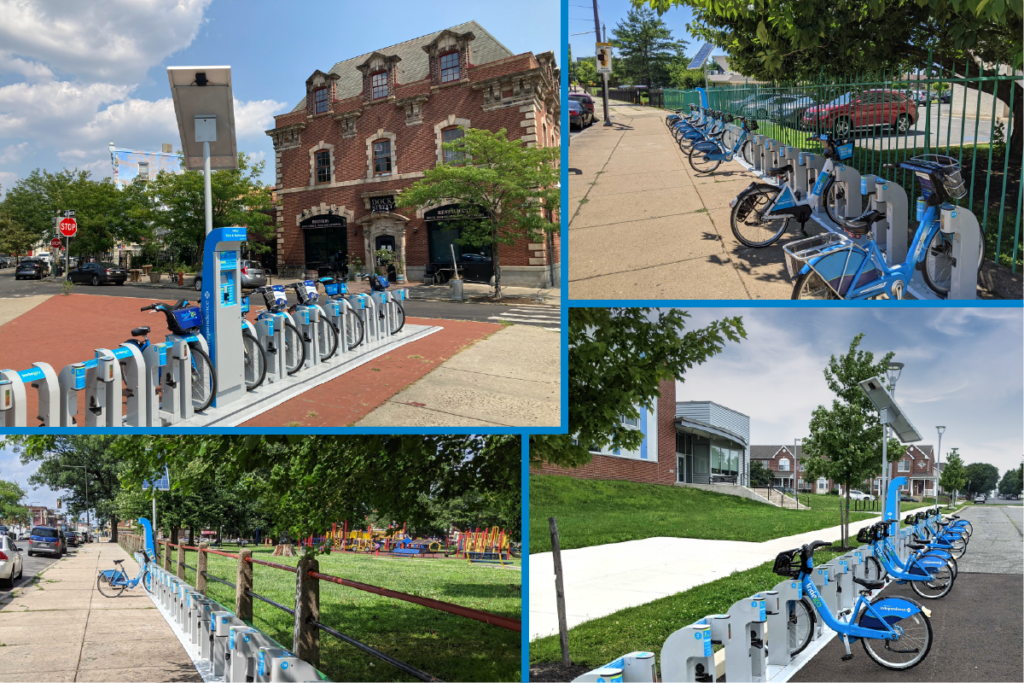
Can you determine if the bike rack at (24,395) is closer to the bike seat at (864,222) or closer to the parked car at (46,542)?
the bike seat at (864,222)

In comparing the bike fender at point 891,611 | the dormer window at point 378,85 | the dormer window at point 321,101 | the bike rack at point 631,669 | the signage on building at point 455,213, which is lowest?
the bike fender at point 891,611

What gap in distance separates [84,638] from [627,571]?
681 centimetres

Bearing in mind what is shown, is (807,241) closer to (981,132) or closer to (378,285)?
(378,285)

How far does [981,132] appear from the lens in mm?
14500

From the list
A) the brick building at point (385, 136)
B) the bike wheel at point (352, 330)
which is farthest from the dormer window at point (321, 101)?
the bike wheel at point (352, 330)

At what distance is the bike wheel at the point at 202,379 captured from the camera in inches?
254

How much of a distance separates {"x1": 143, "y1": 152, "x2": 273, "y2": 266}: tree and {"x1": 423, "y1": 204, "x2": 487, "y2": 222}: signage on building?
4.43m

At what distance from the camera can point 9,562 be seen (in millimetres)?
10391

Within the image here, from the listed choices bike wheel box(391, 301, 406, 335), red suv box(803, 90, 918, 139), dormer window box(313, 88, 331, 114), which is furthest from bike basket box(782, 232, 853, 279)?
dormer window box(313, 88, 331, 114)

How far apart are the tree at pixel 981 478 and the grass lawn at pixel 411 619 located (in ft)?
127

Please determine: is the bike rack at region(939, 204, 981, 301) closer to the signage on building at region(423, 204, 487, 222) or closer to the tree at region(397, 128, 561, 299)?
the tree at region(397, 128, 561, 299)

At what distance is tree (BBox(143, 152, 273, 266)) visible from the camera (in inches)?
679

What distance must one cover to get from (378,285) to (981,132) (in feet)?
43.2

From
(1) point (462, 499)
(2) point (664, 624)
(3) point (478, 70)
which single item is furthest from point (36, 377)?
(3) point (478, 70)
